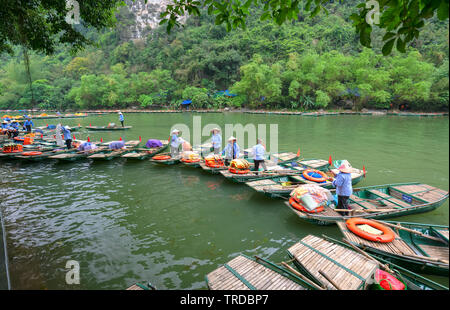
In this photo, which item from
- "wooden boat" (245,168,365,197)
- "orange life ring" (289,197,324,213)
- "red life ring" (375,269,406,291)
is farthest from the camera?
"wooden boat" (245,168,365,197)

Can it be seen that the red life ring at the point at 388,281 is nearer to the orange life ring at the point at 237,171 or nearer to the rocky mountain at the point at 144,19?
the orange life ring at the point at 237,171

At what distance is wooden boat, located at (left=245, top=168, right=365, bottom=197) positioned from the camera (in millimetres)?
7711

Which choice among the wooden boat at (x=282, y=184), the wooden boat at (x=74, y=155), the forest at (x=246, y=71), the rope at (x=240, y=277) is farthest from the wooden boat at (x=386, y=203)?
the forest at (x=246, y=71)

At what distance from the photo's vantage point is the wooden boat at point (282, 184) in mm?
7711

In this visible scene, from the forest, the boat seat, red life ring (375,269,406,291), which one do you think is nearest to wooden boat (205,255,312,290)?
red life ring (375,269,406,291)

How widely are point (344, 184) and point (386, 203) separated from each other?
1958 mm

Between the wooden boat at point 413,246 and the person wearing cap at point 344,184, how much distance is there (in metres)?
0.96

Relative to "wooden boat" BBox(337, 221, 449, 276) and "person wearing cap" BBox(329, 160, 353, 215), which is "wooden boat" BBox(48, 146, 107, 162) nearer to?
"person wearing cap" BBox(329, 160, 353, 215)

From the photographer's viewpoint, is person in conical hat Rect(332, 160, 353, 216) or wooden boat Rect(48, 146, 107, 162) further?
wooden boat Rect(48, 146, 107, 162)

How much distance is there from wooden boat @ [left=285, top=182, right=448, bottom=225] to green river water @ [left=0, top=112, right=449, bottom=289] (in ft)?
1.38

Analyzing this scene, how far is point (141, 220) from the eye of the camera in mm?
7109

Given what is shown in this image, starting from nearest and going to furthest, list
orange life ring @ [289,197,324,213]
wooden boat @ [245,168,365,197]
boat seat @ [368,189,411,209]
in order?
orange life ring @ [289,197,324,213]
boat seat @ [368,189,411,209]
wooden boat @ [245,168,365,197]
